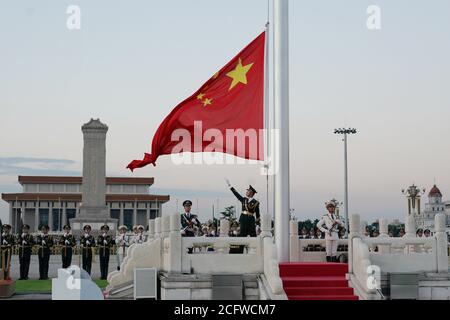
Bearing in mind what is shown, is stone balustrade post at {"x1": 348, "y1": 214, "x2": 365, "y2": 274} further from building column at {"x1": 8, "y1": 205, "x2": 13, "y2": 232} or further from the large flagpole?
building column at {"x1": 8, "y1": 205, "x2": 13, "y2": 232}

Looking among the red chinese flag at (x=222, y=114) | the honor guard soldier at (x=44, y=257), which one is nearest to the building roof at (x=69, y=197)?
the honor guard soldier at (x=44, y=257)

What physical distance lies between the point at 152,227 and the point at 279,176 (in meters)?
4.86

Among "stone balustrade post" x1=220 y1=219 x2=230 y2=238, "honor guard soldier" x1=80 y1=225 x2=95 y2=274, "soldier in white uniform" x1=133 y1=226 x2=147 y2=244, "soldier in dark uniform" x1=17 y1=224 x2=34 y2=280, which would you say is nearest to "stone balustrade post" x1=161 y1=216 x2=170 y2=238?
"stone balustrade post" x1=220 y1=219 x2=230 y2=238

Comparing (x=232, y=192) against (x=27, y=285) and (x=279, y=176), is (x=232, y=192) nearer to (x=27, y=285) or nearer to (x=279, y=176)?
(x=279, y=176)

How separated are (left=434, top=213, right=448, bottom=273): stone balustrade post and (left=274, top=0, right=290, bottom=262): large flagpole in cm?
267

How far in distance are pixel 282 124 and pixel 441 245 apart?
11.6 feet

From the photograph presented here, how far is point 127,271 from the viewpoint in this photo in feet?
44.5

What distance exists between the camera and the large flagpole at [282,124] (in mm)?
12938

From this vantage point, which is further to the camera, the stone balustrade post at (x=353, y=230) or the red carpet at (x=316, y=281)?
the stone balustrade post at (x=353, y=230)

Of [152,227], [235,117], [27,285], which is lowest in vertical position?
[27,285]

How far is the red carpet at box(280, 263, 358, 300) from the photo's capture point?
12.1 meters

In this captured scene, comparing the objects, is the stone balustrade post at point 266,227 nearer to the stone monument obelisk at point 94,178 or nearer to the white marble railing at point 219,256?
the white marble railing at point 219,256

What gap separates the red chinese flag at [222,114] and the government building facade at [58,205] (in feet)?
211
